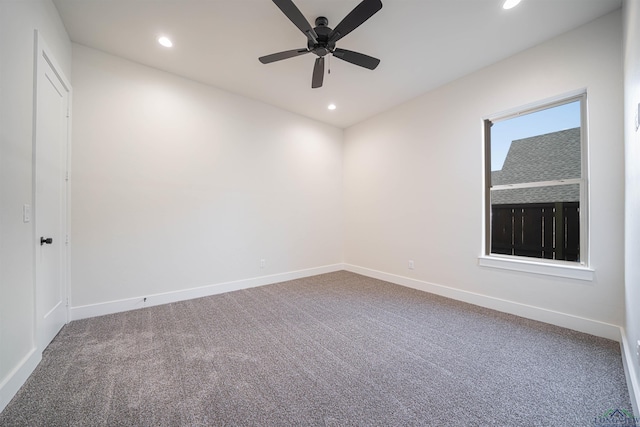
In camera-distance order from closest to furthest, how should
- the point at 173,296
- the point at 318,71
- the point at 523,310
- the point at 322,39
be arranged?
the point at 322,39
the point at 318,71
the point at 523,310
the point at 173,296

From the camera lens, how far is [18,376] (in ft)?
5.22

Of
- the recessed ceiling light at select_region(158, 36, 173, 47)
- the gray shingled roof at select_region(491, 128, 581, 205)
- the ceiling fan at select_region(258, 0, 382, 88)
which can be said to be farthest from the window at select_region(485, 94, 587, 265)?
the recessed ceiling light at select_region(158, 36, 173, 47)

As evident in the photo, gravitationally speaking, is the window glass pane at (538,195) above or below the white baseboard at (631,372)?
above

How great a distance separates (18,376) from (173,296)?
64.2 inches

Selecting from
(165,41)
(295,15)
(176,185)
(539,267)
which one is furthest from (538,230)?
(165,41)

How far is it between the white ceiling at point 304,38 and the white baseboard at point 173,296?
2.85 m

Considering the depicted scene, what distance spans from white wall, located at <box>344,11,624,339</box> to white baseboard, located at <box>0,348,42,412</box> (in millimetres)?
4049

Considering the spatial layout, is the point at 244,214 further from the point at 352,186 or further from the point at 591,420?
the point at 591,420

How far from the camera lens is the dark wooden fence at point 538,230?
2672mm

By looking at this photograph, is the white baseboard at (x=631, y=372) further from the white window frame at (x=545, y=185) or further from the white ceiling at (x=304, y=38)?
the white ceiling at (x=304, y=38)

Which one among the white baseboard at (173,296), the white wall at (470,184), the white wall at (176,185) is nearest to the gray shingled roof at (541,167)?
the white wall at (470,184)

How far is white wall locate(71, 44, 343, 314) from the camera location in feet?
9.04

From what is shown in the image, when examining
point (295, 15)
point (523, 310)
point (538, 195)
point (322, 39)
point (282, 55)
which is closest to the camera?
point (295, 15)

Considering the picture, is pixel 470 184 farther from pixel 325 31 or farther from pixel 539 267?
pixel 325 31
